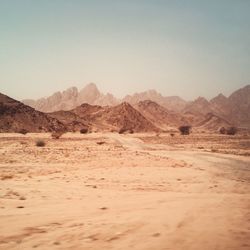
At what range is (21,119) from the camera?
90312mm

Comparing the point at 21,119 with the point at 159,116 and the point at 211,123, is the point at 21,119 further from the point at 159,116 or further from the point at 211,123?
the point at 211,123

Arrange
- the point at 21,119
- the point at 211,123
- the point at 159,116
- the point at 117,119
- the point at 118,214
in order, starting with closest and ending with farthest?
the point at 118,214 → the point at 21,119 → the point at 117,119 → the point at 211,123 → the point at 159,116

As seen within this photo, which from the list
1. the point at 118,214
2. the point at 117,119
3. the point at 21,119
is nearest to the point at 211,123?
the point at 117,119

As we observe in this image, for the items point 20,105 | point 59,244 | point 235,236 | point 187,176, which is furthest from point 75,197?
point 20,105

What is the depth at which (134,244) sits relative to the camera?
6.12 meters

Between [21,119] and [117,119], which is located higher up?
[117,119]

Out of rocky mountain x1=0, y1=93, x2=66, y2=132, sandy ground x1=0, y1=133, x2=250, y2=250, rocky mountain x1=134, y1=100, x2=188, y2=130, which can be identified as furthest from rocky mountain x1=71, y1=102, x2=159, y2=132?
sandy ground x1=0, y1=133, x2=250, y2=250

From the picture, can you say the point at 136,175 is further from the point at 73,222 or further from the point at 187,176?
the point at 73,222

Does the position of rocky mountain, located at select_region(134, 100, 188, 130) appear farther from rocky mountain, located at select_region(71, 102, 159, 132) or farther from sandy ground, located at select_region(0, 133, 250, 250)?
sandy ground, located at select_region(0, 133, 250, 250)

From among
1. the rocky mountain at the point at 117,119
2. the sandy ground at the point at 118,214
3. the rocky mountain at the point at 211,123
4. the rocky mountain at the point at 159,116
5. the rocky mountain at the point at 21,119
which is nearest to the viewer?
the sandy ground at the point at 118,214

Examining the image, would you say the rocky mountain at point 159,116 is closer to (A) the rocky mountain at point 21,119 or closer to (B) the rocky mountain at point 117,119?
(B) the rocky mountain at point 117,119

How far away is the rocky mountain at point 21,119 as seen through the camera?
278ft

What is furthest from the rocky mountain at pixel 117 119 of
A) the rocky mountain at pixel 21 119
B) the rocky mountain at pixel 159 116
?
the rocky mountain at pixel 159 116

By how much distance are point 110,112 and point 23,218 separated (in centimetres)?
12408
